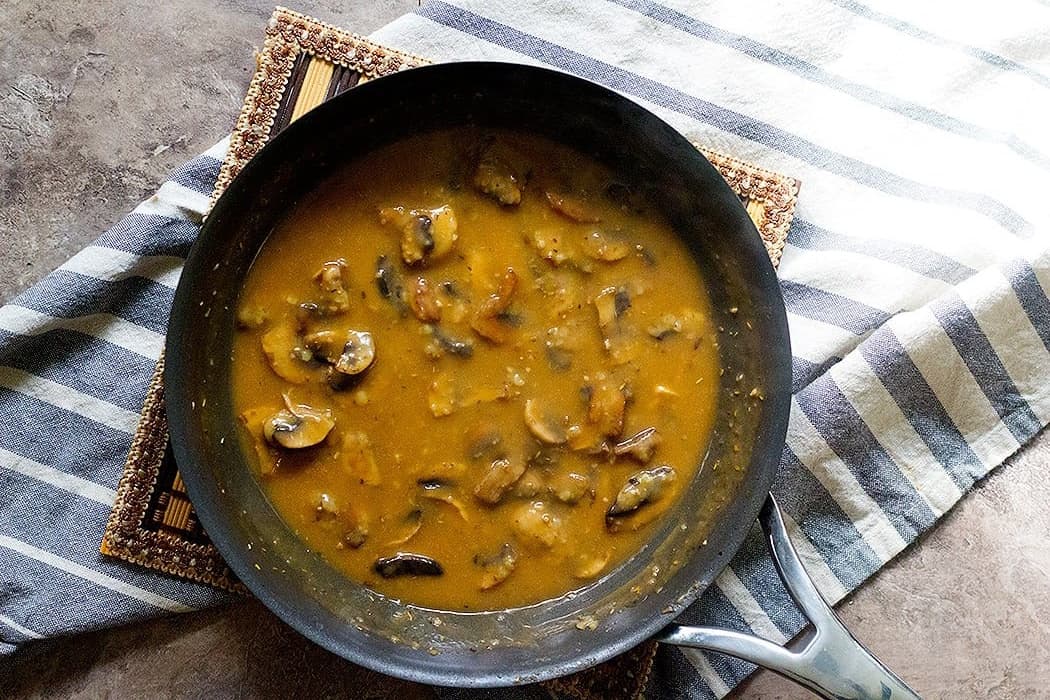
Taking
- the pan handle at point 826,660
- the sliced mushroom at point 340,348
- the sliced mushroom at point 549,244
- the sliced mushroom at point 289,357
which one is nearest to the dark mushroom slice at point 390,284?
the sliced mushroom at point 340,348

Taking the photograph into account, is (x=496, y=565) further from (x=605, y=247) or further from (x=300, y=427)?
(x=605, y=247)

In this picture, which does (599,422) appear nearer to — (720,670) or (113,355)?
(720,670)

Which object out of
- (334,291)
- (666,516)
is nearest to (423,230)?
(334,291)

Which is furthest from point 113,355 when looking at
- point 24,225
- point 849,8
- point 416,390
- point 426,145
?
point 849,8

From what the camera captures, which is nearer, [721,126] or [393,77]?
[393,77]

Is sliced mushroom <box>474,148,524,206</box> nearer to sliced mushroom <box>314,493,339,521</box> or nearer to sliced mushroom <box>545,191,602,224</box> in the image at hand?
sliced mushroom <box>545,191,602,224</box>

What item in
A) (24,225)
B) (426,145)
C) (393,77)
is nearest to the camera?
(393,77)

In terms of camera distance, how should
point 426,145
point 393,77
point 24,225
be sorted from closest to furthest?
point 393,77
point 426,145
point 24,225
